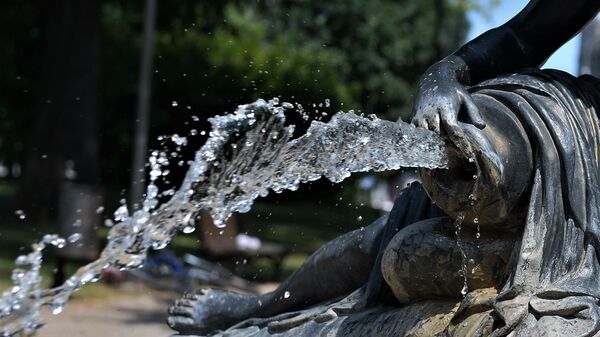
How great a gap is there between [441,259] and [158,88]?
18446 mm

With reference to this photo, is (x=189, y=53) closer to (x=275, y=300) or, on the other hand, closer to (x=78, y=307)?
(x=78, y=307)

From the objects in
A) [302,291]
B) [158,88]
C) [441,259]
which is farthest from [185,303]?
[158,88]

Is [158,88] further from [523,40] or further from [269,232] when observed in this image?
[523,40]

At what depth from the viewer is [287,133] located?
A: 156 inches

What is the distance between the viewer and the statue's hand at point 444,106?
3.18 meters

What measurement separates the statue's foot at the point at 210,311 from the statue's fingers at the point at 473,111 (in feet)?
4.49

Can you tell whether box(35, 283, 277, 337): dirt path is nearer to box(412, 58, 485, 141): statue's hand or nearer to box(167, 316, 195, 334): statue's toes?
box(167, 316, 195, 334): statue's toes

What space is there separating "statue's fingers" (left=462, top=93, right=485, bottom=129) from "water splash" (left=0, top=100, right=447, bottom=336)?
0.25 metres

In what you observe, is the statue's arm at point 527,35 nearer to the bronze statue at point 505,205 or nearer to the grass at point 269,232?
the bronze statue at point 505,205

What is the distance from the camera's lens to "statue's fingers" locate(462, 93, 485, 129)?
127 inches

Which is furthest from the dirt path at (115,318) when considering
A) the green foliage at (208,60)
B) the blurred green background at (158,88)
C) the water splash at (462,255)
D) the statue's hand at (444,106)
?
the statue's hand at (444,106)

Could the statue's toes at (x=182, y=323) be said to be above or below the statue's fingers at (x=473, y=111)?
below

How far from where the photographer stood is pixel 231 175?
4242mm

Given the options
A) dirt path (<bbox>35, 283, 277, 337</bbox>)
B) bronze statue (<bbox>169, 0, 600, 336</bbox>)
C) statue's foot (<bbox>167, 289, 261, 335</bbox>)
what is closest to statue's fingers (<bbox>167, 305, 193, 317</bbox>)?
statue's foot (<bbox>167, 289, 261, 335</bbox>)
